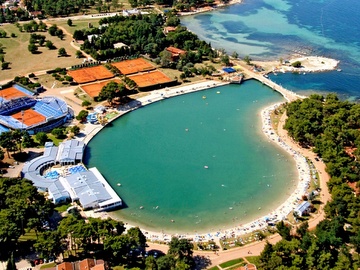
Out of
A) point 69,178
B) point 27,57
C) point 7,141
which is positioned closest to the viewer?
point 69,178

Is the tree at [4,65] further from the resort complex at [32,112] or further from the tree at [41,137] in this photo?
the tree at [41,137]

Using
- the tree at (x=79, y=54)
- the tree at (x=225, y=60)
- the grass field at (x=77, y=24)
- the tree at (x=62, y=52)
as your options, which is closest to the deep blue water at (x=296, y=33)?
the tree at (x=225, y=60)

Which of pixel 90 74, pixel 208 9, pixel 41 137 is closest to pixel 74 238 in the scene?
pixel 41 137

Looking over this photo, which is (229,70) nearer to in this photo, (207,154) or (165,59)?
(165,59)

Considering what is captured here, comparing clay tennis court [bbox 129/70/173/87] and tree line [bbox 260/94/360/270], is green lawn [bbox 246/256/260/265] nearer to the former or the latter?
tree line [bbox 260/94/360/270]

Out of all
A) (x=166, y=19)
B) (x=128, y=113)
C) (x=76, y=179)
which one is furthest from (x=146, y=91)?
(x=166, y=19)

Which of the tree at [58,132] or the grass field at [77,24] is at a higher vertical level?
the grass field at [77,24]

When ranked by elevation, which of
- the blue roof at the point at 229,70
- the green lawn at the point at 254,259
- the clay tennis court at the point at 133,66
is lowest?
the green lawn at the point at 254,259

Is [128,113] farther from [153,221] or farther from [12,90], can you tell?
[153,221]
